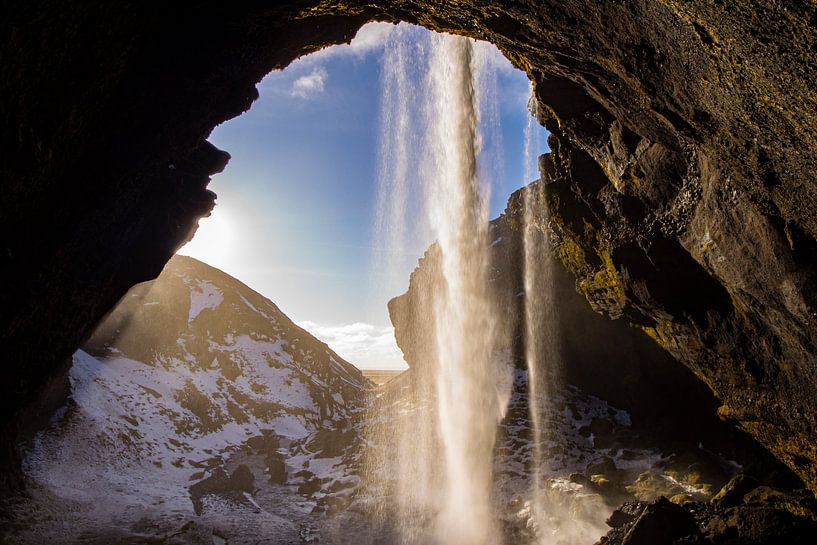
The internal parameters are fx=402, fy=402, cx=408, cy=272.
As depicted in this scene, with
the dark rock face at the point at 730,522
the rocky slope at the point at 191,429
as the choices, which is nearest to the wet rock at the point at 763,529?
the dark rock face at the point at 730,522

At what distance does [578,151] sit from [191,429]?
31.7 m

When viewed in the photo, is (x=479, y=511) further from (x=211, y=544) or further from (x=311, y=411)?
(x=311, y=411)

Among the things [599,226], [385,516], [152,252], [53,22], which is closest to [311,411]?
[385,516]

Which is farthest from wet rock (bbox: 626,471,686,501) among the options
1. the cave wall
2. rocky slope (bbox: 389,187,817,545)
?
the cave wall

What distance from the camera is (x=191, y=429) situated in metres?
30.0

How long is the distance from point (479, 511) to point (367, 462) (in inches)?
373

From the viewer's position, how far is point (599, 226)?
40.8 feet

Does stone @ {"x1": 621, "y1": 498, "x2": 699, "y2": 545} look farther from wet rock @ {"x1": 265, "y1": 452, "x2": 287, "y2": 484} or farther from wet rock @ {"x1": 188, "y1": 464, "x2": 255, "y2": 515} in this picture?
wet rock @ {"x1": 265, "y1": 452, "x2": 287, "y2": 484}

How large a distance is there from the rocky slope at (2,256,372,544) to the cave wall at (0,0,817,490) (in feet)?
38.1

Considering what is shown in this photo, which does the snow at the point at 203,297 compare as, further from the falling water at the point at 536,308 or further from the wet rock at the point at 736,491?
the wet rock at the point at 736,491

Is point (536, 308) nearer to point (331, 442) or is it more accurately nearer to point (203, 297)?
point (331, 442)

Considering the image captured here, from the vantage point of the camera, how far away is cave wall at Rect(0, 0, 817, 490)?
5215 mm

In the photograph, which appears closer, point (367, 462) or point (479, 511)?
point (479, 511)

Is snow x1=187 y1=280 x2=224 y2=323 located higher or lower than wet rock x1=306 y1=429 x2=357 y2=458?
higher
